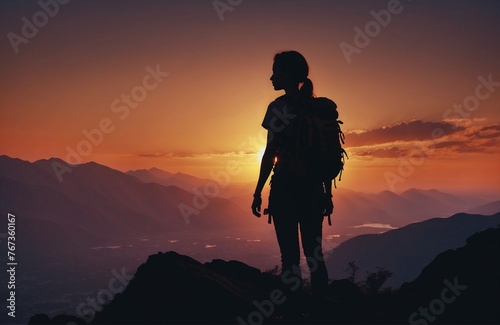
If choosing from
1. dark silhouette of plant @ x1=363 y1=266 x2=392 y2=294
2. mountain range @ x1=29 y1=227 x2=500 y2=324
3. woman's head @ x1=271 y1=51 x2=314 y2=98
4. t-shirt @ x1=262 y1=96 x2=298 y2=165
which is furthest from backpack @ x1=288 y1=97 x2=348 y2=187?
dark silhouette of plant @ x1=363 y1=266 x2=392 y2=294

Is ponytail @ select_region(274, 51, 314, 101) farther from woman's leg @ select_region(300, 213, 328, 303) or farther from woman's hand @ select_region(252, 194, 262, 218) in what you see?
woman's leg @ select_region(300, 213, 328, 303)

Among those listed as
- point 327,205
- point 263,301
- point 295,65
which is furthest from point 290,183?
point 263,301

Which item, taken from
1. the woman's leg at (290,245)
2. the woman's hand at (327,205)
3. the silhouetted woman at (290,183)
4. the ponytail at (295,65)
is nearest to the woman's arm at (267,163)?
the silhouetted woman at (290,183)

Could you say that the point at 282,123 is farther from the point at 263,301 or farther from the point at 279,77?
the point at 263,301

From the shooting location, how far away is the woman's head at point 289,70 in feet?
17.9

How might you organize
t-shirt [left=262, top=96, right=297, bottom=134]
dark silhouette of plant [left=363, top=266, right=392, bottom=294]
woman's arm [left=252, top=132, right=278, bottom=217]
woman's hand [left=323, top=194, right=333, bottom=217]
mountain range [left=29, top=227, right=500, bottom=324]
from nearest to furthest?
t-shirt [left=262, top=96, right=297, bottom=134] < woman's arm [left=252, top=132, right=278, bottom=217] < woman's hand [left=323, top=194, right=333, bottom=217] < mountain range [left=29, top=227, right=500, bottom=324] < dark silhouette of plant [left=363, top=266, right=392, bottom=294]

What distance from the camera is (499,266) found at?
7.72m

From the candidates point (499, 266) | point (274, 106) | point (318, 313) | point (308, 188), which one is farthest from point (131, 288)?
point (499, 266)

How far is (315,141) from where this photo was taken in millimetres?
5539

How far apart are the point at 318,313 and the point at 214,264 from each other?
4.93 metres

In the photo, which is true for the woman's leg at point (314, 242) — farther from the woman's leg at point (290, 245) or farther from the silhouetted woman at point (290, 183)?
the woman's leg at point (290, 245)

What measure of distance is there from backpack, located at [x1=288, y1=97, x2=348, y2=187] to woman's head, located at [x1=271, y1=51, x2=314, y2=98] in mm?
333

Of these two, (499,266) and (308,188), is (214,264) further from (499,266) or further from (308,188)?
(499,266)

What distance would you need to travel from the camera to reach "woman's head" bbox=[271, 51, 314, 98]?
5469 mm
